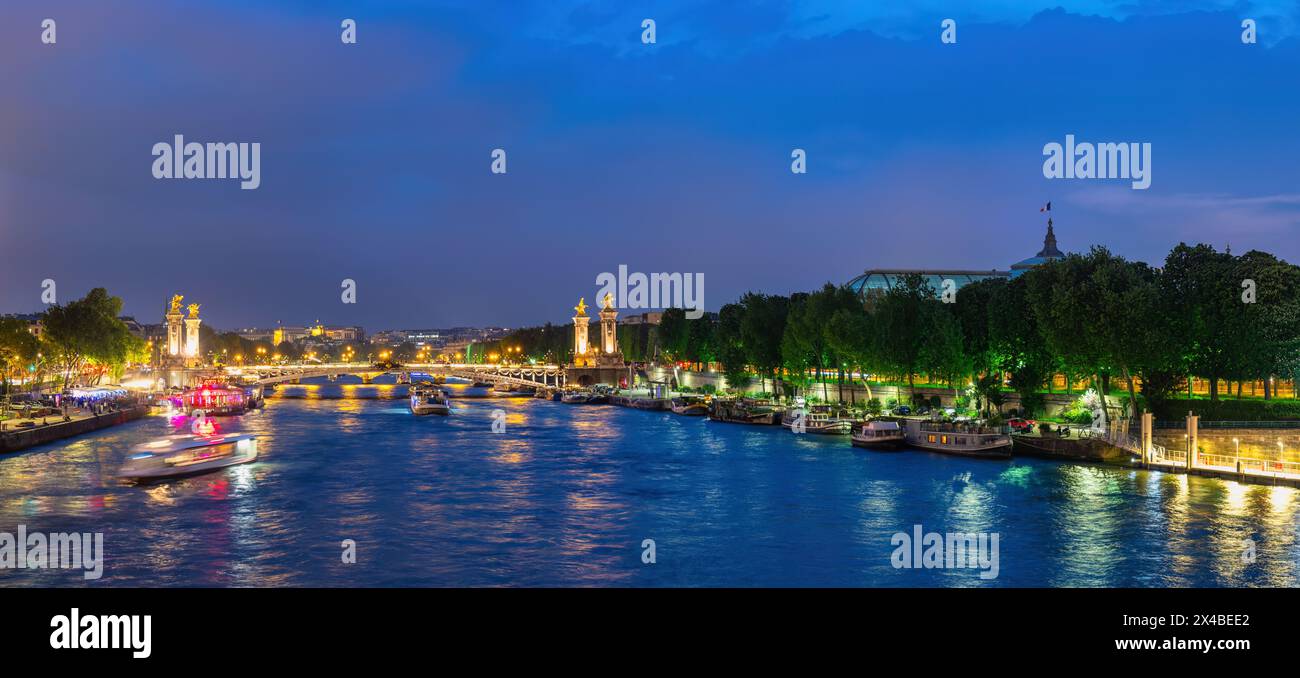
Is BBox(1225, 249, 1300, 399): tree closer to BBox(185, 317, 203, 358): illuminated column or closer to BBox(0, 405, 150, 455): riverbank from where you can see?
BBox(0, 405, 150, 455): riverbank

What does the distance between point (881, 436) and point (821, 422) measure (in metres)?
11.5

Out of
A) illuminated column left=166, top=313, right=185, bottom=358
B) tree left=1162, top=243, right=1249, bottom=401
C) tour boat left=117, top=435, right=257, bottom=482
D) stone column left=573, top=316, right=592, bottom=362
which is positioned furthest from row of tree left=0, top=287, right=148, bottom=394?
tree left=1162, top=243, right=1249, bottom=401

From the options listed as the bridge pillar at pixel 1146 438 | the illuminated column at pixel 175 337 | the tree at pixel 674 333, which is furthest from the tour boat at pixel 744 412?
the illuminated column at pixel 175 337

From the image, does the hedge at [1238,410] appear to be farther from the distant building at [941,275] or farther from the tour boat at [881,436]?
the distant building at [941,275]

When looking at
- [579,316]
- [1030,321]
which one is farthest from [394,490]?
[579,316]

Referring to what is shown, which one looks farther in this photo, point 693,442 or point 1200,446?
point 693,442

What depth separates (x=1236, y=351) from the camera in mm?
52062

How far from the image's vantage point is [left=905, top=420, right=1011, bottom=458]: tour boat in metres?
51.0

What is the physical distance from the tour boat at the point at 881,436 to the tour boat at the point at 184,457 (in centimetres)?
3345

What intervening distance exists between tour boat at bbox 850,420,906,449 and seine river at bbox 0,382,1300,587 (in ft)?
4.00

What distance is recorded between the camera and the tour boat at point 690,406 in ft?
300
